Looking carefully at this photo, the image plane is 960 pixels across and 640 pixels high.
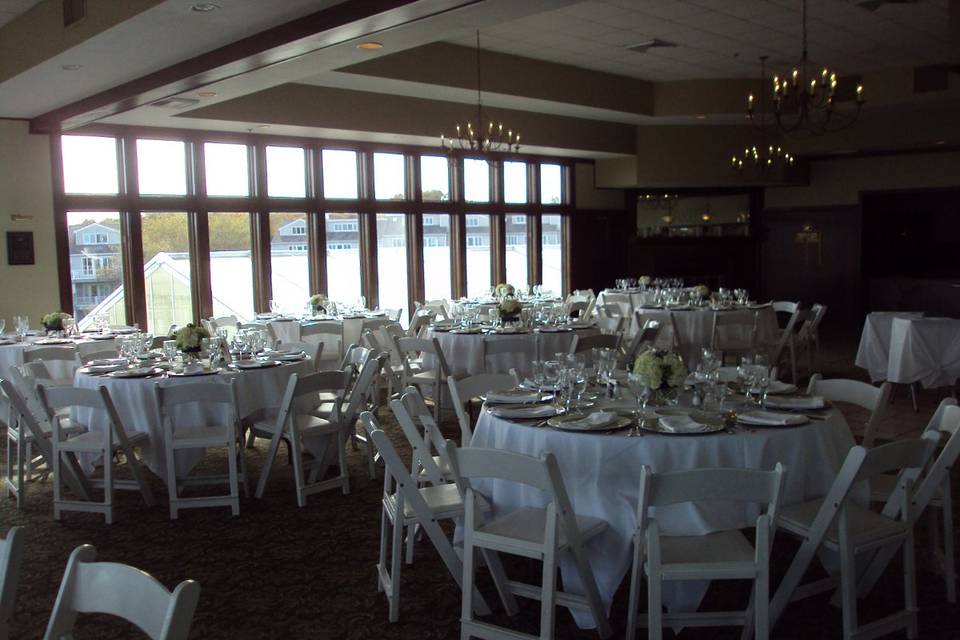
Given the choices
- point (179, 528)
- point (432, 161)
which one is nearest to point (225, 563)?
point (179, 528)

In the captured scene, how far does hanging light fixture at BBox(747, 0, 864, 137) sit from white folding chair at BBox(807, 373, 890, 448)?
134 inches

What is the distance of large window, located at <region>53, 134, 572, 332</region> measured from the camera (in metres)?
10.4

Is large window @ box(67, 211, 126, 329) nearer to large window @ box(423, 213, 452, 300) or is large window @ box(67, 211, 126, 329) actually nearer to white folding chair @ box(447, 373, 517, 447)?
large window @ box(423, 213, 452, 300)

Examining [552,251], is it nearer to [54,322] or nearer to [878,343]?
[878,343]

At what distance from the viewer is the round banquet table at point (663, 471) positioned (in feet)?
12.0

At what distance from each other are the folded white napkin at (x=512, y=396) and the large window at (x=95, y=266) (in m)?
7.38

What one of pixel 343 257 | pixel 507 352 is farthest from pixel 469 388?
pixel 343 257

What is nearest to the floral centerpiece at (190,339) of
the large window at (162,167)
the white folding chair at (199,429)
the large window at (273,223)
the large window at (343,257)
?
the white folding chair at (199,429)

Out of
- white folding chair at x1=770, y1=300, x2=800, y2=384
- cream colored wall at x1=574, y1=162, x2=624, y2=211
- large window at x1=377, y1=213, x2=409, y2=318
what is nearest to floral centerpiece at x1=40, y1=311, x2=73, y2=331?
large window at x1=377, y1=213, x2=409, y2=318

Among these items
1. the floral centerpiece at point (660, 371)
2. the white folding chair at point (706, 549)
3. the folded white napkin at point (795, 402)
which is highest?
the floral centerpiece at point (660, 371)

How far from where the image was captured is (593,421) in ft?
13.1

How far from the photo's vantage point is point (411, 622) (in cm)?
389

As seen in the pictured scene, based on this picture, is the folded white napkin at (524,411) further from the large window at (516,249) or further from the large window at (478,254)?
the large window at (516,249)

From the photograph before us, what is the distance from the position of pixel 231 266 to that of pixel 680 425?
894 cm
